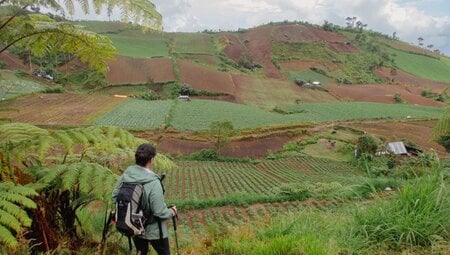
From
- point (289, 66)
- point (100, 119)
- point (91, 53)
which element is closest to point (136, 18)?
point (91, 53)

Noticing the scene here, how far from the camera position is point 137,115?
4562cm

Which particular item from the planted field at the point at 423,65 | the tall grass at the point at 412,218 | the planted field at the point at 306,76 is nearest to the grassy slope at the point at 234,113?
the planted field at the point at 306,76

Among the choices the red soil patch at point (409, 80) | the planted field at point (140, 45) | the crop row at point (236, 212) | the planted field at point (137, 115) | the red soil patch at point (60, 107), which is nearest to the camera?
the crop row at point (236, 212)

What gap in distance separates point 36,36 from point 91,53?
0.66 metres

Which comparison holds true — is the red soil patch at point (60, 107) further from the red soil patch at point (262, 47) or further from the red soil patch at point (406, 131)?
the red soil patch at point (262, 47)

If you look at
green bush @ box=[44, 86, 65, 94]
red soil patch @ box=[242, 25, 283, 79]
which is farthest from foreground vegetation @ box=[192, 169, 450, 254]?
red soil patch @ box=[242, 25, 283, 79]

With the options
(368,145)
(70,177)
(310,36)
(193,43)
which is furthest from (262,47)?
(70,177)

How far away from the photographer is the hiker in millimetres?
3887

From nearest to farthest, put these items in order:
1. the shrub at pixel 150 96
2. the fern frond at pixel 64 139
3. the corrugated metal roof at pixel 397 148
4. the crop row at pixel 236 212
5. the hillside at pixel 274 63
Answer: the fern frond at pixel 64 139
the crop row at pixel 236 212
the corrugated metal roof at pixel 397 148
the shrub at pixel 150 96
the hillside at pixel 274 63

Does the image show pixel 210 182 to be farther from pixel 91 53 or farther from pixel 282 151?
pixel 91 53

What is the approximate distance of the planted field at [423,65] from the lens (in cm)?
9212

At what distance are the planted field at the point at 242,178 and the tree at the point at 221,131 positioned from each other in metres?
2.79

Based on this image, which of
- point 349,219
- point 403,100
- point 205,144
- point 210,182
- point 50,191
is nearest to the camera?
point 50,191

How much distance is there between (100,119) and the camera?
139ft
